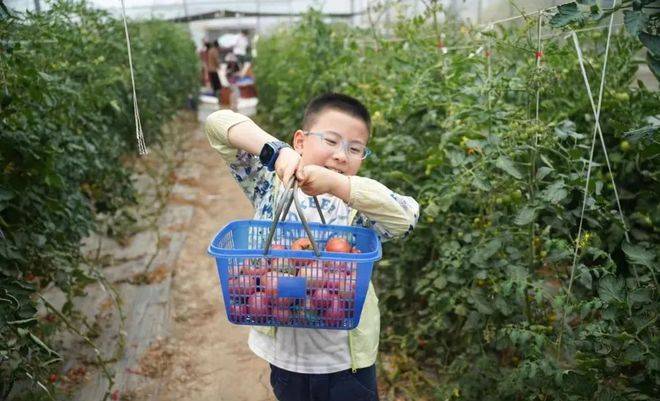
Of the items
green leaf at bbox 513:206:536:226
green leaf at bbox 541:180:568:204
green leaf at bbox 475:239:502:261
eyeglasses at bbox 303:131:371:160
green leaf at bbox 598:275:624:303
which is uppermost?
eyeglasses at bbox 303:131:371:160

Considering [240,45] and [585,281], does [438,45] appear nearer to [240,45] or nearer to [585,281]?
[585,281]

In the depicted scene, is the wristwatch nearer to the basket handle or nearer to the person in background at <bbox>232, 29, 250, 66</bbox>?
the basket handle

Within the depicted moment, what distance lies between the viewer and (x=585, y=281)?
1538mm

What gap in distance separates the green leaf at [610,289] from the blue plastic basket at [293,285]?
555 mm

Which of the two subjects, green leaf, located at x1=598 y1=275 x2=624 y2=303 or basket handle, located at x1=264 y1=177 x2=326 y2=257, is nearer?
basket handle, located at x1=264 y1=177 x2=326 y2=257

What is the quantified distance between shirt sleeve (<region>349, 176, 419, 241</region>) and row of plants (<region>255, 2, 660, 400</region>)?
0.41 metres

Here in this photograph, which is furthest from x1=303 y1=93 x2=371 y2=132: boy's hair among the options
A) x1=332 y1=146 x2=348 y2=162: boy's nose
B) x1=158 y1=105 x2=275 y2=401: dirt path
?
x1=158 y1=105 x2=275 y2=401: dirt path

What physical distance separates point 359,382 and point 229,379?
1.25 m

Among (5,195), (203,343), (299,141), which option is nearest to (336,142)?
(299,141)

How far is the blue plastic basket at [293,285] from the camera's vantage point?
1216 millimetres

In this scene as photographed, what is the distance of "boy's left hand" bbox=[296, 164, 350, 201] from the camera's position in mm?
1228

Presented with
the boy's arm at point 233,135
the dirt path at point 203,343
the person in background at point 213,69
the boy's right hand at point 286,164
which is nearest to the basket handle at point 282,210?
the boy's right hand at point 286,164

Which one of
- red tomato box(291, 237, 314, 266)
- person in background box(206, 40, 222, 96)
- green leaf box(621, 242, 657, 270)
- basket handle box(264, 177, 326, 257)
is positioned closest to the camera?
basket handle box(264, 177, 326, 257)

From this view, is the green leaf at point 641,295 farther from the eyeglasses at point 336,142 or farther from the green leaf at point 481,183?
the eyeglasses at point 336,142
